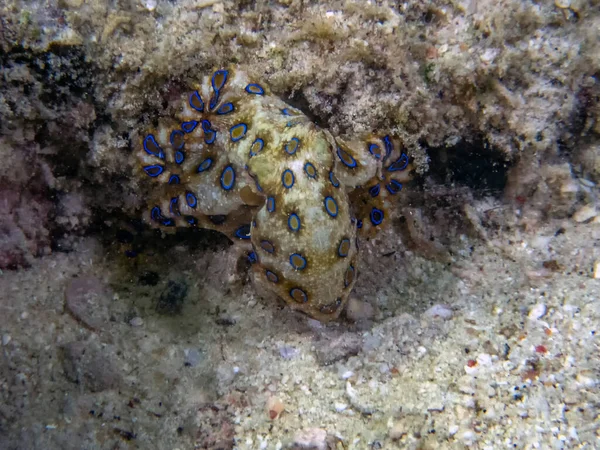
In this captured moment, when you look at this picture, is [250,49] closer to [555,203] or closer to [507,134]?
[507,134]

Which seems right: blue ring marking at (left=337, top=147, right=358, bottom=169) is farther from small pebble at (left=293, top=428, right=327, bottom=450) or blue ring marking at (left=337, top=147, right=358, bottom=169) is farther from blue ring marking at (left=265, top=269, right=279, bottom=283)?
small pebble at (left=293, top=428, right=327, bottom=450)

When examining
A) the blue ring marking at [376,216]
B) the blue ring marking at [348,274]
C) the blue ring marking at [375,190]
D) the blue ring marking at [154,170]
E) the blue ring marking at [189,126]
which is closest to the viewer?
the blue ring marking at [348,274]

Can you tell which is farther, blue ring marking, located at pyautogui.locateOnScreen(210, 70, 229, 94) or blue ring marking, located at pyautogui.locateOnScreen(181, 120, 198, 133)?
blue ring marking, located at pyautogui.locateOnScreen(181, 120, 198, 133)

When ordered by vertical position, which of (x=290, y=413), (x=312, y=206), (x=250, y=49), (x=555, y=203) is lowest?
(x=290, y=413)

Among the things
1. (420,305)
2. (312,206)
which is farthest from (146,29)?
(420,305)

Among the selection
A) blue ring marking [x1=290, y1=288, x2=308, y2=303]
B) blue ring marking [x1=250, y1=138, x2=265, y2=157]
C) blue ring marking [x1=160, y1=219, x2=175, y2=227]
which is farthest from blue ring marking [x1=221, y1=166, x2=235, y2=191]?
blue ring marking [x1=290, y1=288, x2=308, y2=303]

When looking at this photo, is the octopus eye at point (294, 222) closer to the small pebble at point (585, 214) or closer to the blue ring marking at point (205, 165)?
the blue ring marking at point (205, 165)

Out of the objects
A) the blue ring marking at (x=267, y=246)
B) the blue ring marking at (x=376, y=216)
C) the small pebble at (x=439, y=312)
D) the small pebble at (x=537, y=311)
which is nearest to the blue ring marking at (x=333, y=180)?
the blue ring marking at (x=267, y=246)
